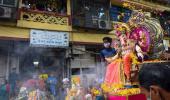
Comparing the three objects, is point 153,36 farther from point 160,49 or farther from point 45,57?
point 45,57

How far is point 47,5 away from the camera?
1659 centimetres

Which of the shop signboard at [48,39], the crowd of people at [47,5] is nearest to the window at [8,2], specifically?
the crowd of people at [47,5]

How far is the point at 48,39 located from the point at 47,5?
77.3 inches

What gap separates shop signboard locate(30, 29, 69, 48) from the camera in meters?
15.4

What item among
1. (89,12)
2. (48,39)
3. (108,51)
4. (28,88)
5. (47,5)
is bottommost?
(28,88)

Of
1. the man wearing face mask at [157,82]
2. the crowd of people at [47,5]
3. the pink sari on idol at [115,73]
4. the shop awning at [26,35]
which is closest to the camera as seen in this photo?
the man wearing face mask at [157,82]

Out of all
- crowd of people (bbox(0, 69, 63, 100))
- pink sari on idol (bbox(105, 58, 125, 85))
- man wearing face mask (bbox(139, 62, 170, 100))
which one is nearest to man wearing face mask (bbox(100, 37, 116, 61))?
pink sari on idol (bbox(105, 58, 125, 85))

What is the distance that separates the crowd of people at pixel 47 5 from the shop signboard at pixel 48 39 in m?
1.25

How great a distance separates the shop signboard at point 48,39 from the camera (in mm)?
15375

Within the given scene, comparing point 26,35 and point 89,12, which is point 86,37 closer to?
point 89,12

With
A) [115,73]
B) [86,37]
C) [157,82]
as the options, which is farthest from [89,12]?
[157,82]

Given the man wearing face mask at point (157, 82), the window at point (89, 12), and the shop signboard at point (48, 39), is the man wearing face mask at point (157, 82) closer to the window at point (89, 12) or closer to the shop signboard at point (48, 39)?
the shop signboard at point (48, 39)

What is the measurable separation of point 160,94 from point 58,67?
14517mm

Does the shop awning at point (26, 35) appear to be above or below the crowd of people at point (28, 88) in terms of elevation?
above
